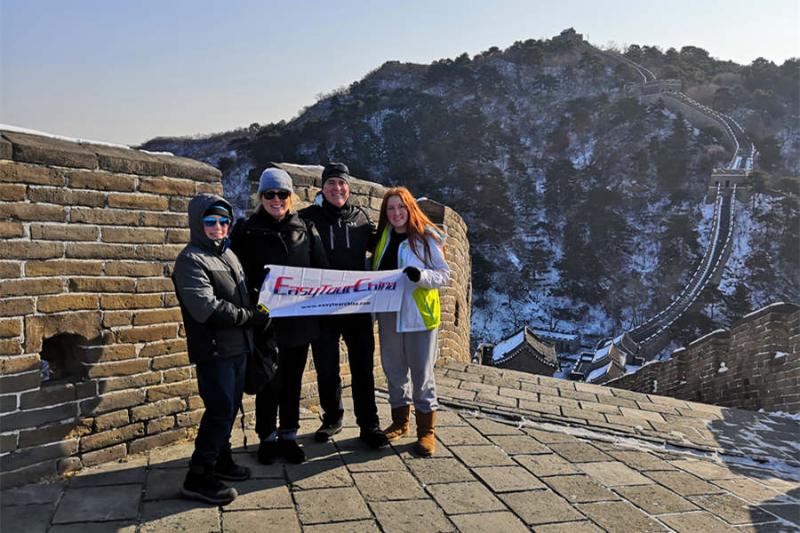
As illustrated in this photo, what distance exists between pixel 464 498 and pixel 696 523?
1.22 m

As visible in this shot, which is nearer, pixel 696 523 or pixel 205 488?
pixel 205 488

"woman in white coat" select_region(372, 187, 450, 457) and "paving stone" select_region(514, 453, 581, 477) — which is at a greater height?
"woman in white coat" select_region(372, 187, 450, 457)

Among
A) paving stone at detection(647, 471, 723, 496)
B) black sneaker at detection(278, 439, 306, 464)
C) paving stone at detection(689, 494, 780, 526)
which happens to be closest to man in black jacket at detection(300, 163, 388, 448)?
black sneaker at detection(278, 439, 306, 464)

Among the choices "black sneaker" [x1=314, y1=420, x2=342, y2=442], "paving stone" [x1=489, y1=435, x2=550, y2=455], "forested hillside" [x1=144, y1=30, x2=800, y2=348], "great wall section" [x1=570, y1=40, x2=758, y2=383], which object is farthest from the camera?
"forested hillside" [x1=144, y1=30, x2=800, y2=348]

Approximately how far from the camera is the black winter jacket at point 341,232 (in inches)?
139

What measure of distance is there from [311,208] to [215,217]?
2.76ft

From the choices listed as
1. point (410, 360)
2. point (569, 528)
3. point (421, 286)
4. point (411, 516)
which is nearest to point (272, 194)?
point (421, 286)

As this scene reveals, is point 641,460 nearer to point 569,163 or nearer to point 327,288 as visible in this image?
point 327,288

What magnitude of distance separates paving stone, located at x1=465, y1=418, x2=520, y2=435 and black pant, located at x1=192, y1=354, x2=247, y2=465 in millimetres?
2068

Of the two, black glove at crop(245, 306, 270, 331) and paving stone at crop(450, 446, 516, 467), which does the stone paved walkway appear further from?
black glove at crop(245, 306, 270, 331)

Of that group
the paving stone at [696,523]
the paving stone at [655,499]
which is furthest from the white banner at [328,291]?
the paving stone at [696,523]

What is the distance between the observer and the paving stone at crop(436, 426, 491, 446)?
3967 millimetres

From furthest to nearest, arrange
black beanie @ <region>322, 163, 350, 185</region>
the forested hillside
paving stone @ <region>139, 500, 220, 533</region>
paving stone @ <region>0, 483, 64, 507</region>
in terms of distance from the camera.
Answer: the forested hillside < black beanie @ <region>322, 163, 350, 185</region> < paving stone @ <region>0, 483, 64, 507</region> < paving stone @ <region>139, 500, 220, 533</region>

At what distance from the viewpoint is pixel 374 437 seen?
3.63 metres
